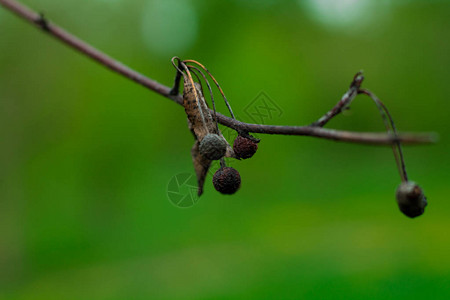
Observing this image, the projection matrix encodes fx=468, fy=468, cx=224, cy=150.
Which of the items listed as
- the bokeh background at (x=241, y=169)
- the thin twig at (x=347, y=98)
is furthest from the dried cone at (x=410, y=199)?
the bokeh background at (x=241, y=169)

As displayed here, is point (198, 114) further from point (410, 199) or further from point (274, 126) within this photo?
point (410, 199)

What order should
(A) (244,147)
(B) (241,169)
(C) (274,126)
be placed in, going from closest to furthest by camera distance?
(C) (274,126) → (A) (244,147) → (B) (241,169)

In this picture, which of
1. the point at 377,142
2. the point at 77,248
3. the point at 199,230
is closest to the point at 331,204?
the point at 199,230

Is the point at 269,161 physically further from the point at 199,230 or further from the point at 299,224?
the point at 199,230

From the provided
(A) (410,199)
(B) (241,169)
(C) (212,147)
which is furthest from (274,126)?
(B) (241,169)

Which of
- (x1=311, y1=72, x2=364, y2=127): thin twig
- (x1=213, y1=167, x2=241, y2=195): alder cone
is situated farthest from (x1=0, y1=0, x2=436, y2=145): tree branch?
(x1=213, y1=167, x2=241, y2=195): alder cone

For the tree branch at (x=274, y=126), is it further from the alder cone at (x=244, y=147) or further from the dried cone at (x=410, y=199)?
the dried cone at (x=410, y=199)

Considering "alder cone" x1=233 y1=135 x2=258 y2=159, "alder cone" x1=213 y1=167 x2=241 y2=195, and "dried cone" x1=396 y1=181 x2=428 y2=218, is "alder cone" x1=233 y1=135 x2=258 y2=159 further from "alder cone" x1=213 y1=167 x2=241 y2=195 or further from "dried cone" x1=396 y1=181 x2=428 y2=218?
"dried cone" x1=396 y1=181 x2=428 y2=218
